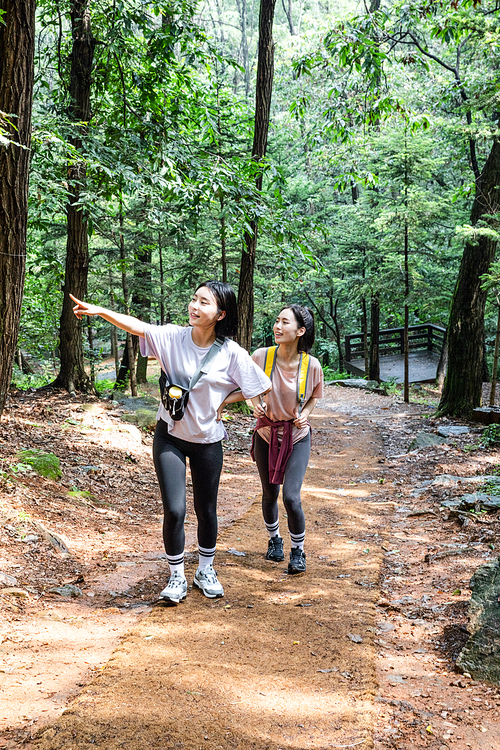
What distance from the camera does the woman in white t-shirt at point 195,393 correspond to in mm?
3611

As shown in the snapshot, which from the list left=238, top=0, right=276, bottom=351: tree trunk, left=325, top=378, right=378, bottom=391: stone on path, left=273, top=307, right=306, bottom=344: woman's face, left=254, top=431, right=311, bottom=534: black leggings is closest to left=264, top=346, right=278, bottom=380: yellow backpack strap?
left=273, top=307, right=306, bottom=344: woman's face

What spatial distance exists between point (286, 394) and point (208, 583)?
148 cm

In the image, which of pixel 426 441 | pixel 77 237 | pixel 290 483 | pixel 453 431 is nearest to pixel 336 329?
pixel 453 431

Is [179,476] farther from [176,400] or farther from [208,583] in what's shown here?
[208,583]

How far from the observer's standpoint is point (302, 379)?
4.46 metres

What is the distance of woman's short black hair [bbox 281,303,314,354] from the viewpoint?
14.7 feet

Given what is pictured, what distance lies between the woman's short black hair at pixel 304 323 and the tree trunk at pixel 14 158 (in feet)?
9.06

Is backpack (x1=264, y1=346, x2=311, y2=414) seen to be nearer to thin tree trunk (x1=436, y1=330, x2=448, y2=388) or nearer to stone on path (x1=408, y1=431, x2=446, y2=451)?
stone on path (x1=408, y1=431, x2=446, y2=451)

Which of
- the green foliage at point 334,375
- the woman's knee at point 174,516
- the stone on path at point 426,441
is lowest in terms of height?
the green foliage at point 334,375

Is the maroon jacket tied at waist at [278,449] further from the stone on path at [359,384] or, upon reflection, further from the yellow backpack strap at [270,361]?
the stone on path at [359,384]

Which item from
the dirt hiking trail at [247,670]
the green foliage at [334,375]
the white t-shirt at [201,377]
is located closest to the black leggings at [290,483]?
the dirt hiking trail at [247,670]

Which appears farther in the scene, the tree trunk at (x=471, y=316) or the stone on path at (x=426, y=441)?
the tree trunk at (x=471, y=316)

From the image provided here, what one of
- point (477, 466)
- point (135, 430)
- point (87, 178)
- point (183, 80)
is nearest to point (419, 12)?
point (183, 80)

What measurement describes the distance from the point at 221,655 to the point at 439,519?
3777 mm
